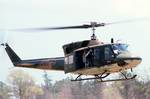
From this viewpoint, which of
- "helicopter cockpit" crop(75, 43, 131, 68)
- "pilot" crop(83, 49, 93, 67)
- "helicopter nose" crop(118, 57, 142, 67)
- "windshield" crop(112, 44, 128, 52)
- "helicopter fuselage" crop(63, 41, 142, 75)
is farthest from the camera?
"pilot" crop(83, 49, 93, 67)

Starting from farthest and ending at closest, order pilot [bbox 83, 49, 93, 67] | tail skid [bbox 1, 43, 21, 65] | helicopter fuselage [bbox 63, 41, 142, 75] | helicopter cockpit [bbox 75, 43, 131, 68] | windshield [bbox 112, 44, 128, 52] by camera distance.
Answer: tail skid [bbox 1, 43, 21, 65] < pilot [bbox 83, 49, 93, 67] < windshield [bbox 112, 44, 128, 52] < helicopter cockpit [bbox 75, 43, 131, 68] < helicopter fuselage [bbox 63, 41, 142, 75]

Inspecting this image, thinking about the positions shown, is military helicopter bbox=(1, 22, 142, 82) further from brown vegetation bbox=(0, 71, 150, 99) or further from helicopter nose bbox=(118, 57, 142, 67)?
brown vegetation bbox=(0, 71, 150, 99)

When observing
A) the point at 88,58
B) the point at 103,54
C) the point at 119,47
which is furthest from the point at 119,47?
the point at 88,58

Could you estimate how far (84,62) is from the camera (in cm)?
4044

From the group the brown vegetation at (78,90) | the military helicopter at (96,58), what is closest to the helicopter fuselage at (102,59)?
the military helicopter at (96,58)

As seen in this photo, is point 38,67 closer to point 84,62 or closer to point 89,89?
point 84,62

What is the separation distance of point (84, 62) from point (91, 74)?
1.09m

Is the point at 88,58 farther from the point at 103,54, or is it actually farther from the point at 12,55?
the point at 12,55

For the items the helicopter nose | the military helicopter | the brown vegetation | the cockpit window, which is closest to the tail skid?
the military helicopter

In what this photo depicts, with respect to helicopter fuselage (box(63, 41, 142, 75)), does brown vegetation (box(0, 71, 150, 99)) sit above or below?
below

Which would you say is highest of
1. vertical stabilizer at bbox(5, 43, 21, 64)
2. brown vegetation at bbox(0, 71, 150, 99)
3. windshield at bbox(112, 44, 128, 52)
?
windshield at bbox(112, 44, 128, 52)

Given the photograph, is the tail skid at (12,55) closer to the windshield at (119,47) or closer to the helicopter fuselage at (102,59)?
the helicopter fuselage at (102,59)

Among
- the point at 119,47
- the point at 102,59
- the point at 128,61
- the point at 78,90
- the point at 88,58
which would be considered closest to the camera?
the point at 128,61

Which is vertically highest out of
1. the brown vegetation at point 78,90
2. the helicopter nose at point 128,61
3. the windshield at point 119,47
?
the windshield at point 119,47
